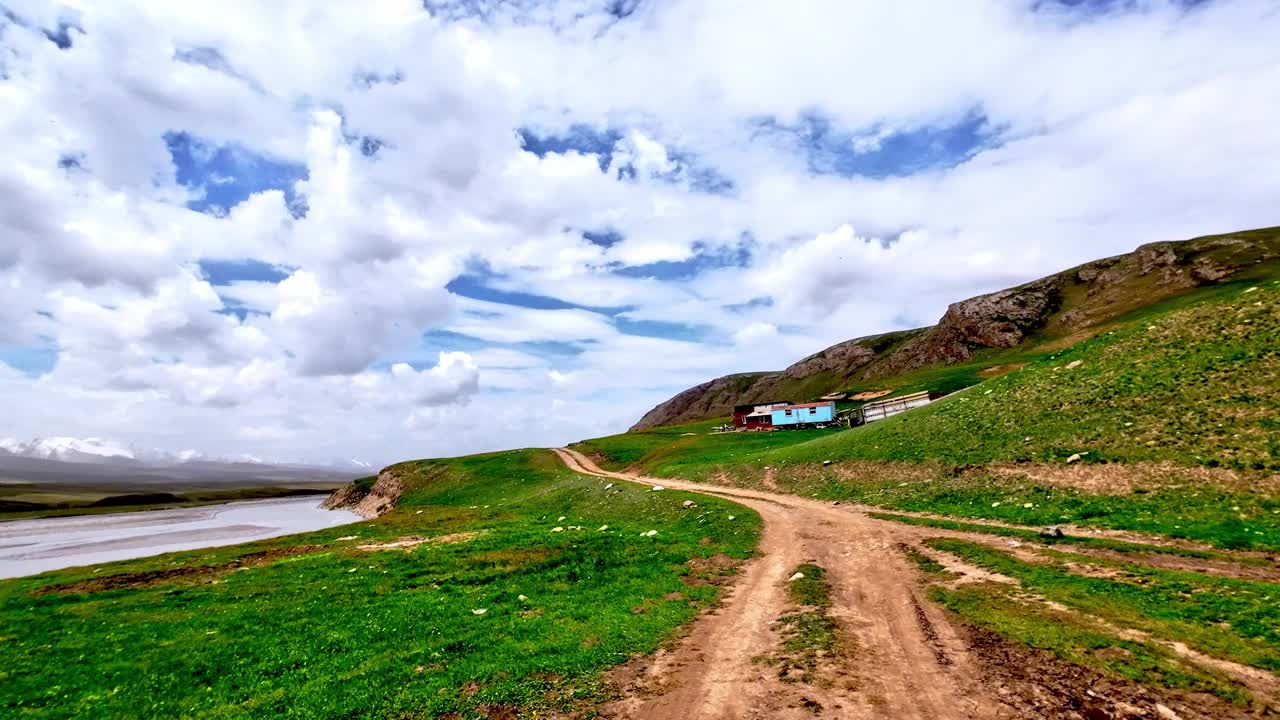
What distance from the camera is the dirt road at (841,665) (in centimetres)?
1075

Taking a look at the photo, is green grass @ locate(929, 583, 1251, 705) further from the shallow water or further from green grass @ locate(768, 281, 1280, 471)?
the shallow water

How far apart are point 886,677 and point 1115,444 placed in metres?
28.8

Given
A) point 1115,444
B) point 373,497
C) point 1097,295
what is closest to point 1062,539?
point 1115,444

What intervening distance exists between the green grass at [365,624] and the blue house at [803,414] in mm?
65628

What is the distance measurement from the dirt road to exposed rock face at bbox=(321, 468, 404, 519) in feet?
283

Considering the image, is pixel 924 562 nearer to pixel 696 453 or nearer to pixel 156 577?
pixel 156 577

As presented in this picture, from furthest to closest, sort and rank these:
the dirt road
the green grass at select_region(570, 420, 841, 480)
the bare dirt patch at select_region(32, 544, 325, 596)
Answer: the green grass at select_region(570, 420, 841, 480), the bare dirt patch at select_region(32, 544, 325, 596), the dirt road

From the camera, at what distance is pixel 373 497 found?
4141 inches

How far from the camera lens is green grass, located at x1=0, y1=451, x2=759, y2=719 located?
13.0 meters

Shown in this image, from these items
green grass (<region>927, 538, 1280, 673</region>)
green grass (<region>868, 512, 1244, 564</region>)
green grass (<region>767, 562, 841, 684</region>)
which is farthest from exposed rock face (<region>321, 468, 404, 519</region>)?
green grass (<region>927, 538, 1280, 673</region>)

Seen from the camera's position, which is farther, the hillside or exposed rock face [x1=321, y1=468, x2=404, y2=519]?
the hillside

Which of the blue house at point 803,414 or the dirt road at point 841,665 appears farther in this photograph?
the blue house at point 803,414

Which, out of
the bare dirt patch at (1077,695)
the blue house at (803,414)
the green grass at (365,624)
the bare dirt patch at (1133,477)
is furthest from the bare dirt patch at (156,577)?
the blue house at (803,414)

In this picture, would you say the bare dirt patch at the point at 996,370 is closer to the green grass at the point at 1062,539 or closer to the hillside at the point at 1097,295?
the hillside at the point at 1097,295
